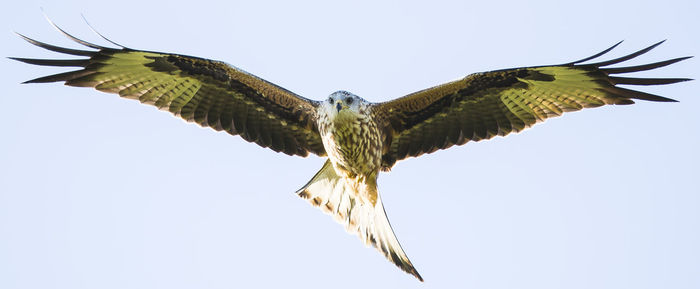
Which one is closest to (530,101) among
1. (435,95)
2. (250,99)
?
(435,95)

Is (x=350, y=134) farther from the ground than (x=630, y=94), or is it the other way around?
(x=630, y=94)

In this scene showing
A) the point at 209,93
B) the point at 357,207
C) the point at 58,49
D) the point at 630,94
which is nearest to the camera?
the point at 58,49

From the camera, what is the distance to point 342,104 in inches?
316

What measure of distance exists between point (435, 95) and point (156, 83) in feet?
9.42

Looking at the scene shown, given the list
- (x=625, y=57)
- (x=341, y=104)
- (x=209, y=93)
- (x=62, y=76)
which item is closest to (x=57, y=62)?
(x=62, y=76)

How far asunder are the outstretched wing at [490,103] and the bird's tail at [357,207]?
48cm

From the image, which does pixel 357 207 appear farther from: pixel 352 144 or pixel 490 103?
pixel 490 103

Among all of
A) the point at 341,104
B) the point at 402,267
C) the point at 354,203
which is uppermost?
the point at 341,104

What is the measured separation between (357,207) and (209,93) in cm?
198

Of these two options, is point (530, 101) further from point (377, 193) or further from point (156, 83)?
point (156, 83)

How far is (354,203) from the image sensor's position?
9.06 metres

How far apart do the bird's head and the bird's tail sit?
0.92 metres

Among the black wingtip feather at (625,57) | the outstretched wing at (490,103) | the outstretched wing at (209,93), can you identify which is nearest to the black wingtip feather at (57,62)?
the outstretched wing at (209,93)

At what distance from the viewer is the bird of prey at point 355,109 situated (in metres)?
8.32
